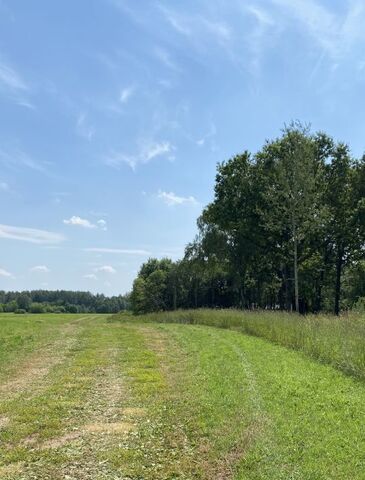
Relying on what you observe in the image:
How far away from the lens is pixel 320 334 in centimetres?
1440

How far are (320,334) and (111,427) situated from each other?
902cm

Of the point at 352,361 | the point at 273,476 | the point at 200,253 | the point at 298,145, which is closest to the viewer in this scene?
the point at 273,476

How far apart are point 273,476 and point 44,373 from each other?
25.4 ft

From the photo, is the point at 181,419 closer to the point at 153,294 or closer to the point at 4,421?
the point at 4,421

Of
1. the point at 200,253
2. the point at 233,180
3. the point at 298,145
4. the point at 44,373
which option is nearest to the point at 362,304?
the point at 44,373

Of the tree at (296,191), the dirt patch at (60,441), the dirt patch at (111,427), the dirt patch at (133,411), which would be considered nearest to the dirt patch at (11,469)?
the dirt patch at (60,441)

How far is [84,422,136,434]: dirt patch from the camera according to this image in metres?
6.80

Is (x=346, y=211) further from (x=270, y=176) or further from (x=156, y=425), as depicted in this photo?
(x=156, y=425)

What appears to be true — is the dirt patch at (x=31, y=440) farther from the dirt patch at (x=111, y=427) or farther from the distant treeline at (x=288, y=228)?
the distant treeline at (x=288, y=228)

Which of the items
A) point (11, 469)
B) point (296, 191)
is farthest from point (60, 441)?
point (296, 191)

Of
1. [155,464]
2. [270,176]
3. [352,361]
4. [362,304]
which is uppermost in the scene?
[270,176]

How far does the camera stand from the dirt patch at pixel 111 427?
680cm

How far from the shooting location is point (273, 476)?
5.05 meters

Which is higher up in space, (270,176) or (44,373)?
(270,176)
